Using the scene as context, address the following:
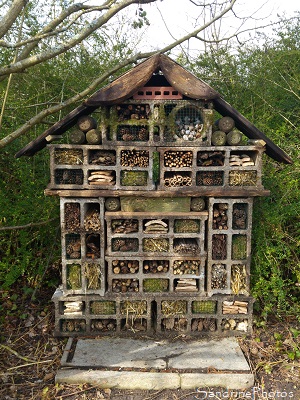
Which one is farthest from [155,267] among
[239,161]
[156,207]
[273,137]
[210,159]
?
[273,137]

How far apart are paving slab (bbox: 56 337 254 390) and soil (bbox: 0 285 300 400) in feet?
0.28

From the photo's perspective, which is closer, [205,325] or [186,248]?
[186,248]

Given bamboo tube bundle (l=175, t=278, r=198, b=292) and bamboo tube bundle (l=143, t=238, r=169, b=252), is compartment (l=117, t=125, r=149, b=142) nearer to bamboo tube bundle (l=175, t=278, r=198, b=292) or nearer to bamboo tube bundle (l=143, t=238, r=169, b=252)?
bamboo tube bundle (l=143, t=238, r=169, b=252)

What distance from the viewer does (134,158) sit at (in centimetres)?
454

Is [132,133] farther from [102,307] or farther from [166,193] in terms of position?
[102,307]

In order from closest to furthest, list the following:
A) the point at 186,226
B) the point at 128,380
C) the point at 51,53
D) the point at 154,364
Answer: the point at 51,53
the point at 128,380
the point at 154,364
the point at 186,226

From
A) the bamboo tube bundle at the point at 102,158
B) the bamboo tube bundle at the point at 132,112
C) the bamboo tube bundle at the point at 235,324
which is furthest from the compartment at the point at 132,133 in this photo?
the bamboo tube bundle at the point at 235,324

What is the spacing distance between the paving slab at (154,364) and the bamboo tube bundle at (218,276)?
0.71 metres

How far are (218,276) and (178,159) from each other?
1.69 meters

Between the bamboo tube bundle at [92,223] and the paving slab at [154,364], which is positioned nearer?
the paving slab at [154,364]

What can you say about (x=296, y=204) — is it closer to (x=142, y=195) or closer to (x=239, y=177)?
(x=239, y=177)

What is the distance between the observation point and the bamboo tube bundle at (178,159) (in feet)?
14.9

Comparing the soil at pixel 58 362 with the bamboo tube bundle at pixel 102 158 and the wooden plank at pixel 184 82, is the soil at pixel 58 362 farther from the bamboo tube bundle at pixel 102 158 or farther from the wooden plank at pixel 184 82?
the wooden plank at pixel 184 82

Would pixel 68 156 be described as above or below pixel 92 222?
above
